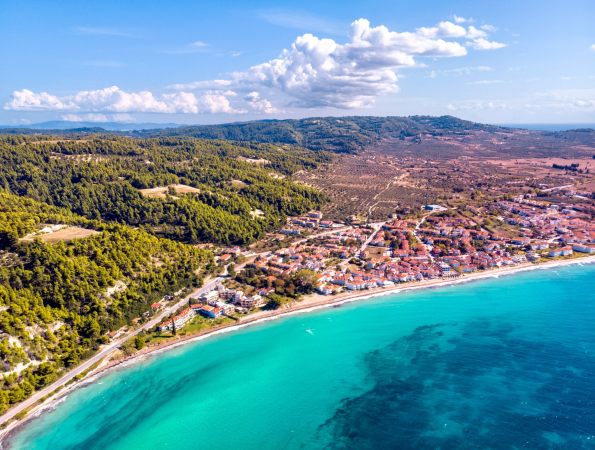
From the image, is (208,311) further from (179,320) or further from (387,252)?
(387,252)

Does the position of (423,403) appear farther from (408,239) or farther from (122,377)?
(408,239)

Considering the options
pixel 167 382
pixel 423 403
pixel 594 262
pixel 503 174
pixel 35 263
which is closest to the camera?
pixel 423 403

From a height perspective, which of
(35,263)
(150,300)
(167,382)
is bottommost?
(167,382)

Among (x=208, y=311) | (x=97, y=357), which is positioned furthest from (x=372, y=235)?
(x=97, y=357)

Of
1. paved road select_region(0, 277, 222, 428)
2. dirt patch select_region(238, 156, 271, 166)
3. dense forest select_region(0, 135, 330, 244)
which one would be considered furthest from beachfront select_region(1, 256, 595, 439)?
dirt patch select_region(238, 156, 271, 166)

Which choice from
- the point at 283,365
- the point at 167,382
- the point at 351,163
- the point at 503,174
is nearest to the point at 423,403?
the point at 283,365

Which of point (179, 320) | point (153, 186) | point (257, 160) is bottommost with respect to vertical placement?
point (179, 320)

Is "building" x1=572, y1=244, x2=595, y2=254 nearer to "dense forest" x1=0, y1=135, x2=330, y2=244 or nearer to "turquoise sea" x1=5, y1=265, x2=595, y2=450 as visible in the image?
"turquoise sea" x1=5, y1=265, x2=595, y2=450
